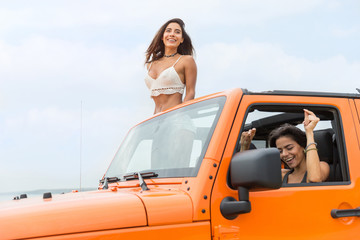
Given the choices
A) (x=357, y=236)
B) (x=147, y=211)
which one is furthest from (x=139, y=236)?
(x=357, y=236)

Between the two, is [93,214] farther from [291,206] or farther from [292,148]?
[292,148]

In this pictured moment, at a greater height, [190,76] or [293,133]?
[190,76]

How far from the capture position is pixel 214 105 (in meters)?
2.94

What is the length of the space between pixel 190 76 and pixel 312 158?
1869 millimetres

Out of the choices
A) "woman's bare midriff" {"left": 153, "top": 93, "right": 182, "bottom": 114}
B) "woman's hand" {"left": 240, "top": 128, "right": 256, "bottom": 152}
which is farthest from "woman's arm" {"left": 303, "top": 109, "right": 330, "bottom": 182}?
"woman's bare midriff" {"left": 153, "top": 93, "right": 182, "bottom": 114}

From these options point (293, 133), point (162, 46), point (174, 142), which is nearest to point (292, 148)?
point (293, 133)

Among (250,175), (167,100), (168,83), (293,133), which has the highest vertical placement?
(168,83)

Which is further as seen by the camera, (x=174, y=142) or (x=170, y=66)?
(x=170, y=66)

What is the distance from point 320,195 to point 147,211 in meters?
1.15

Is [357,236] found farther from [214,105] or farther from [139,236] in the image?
[139,236]

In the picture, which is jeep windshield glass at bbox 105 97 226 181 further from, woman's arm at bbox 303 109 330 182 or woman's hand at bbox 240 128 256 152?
woman's arm at bbox 303 109 330 182

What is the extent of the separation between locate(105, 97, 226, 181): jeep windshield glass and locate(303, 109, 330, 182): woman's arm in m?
0.67

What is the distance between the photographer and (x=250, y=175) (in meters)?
2.39

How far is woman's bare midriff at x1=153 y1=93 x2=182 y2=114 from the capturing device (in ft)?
15.2
